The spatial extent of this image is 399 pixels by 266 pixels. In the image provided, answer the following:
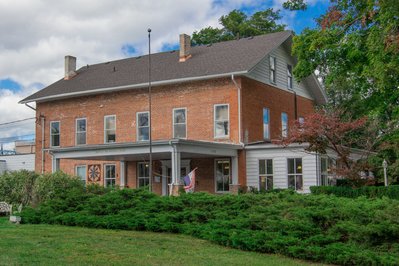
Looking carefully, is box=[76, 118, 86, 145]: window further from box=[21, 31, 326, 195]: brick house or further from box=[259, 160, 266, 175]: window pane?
box=[259, 160, 266, 175]: window pane

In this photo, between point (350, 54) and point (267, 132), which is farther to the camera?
point (267, 132)

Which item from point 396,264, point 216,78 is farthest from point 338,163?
point 396,264

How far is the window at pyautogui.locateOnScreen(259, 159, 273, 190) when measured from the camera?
1037 inches

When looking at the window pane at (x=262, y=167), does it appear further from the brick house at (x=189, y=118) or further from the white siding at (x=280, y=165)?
the white siding at (x=280, y=165)

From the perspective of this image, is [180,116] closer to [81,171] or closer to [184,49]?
[184,49]

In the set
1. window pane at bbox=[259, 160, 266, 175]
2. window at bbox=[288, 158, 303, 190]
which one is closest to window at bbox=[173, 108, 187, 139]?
window pane at bbox=[259, 160, 266, 175]

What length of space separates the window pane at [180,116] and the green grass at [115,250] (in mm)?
15495

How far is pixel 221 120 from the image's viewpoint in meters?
27.8

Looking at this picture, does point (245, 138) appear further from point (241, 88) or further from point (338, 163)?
point (338, 163)

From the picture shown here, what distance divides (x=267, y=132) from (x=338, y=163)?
6013mm

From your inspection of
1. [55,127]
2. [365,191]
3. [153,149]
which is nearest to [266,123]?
[153,149]

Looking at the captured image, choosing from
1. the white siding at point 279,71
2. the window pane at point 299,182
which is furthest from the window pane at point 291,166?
the white siding at point 279,71

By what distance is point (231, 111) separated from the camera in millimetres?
27422

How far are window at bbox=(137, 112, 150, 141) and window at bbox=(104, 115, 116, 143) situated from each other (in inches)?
74.1
